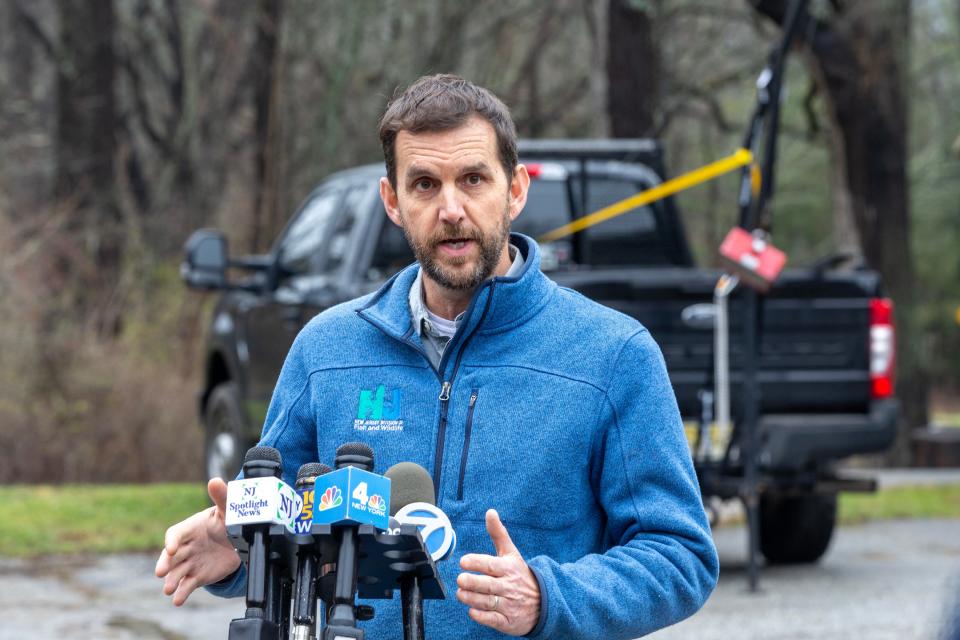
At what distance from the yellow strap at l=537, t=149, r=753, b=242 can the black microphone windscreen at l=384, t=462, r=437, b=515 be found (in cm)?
660

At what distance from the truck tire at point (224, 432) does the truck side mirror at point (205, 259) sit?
3.47ft

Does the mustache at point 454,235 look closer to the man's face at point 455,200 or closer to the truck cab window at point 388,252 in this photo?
the man's face at point 455,200

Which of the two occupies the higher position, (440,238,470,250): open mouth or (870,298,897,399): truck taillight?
(440,238,470,250): open mouth

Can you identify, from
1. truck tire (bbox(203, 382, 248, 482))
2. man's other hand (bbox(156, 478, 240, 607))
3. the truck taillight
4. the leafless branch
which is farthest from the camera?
the leafless branch

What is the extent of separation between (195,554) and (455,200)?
0.81 meters

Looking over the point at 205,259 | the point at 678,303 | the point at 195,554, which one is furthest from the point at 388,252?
the point at 195,554

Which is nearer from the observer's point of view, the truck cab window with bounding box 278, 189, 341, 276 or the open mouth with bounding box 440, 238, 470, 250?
the open mouth with bounding box 440, 238, 470, 250

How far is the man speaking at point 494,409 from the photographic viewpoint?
3.14m

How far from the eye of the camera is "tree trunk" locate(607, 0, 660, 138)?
1492 cm

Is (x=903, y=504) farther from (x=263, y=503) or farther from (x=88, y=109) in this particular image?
(x=88, y=109)

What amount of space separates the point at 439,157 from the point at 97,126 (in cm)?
1969

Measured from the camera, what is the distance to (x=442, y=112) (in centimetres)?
326

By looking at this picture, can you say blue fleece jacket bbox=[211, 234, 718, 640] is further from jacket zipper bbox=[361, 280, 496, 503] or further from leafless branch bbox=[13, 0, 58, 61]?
leafless branch bbox=[13, 0, 58, 61]

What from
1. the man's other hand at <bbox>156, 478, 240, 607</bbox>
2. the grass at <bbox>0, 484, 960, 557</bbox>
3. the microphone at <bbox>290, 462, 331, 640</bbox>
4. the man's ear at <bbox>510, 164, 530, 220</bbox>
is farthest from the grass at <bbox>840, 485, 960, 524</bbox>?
the microphone at <bbox>290, 462, 331, 640</bbox>
